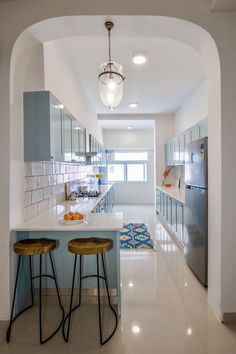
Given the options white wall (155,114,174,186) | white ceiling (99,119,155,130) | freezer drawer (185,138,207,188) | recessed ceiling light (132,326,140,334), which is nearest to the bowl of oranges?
recessed ceiling light (132,326,140,334)

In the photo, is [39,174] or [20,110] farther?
[39,174]

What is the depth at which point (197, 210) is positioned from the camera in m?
2.76

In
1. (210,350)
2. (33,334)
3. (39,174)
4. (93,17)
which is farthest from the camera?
(39,174)

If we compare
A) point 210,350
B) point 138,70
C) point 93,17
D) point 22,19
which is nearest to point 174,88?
point 138,70

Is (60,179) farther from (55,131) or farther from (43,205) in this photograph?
(55,131)

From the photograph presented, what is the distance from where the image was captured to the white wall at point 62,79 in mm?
2883

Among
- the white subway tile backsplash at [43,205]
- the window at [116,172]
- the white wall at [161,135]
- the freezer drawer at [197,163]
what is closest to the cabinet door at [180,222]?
the freezer drawer at [197,163]

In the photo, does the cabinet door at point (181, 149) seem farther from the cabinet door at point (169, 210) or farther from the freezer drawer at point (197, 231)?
the freezer drawer at point (197, 231)

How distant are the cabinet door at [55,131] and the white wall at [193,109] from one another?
300 cm

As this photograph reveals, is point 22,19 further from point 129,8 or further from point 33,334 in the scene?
point 33,334

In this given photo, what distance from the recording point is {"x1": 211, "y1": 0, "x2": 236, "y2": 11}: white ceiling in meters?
1.95

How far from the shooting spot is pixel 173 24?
211 cm

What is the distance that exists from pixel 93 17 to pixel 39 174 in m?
1.76

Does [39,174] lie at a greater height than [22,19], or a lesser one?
lesser
